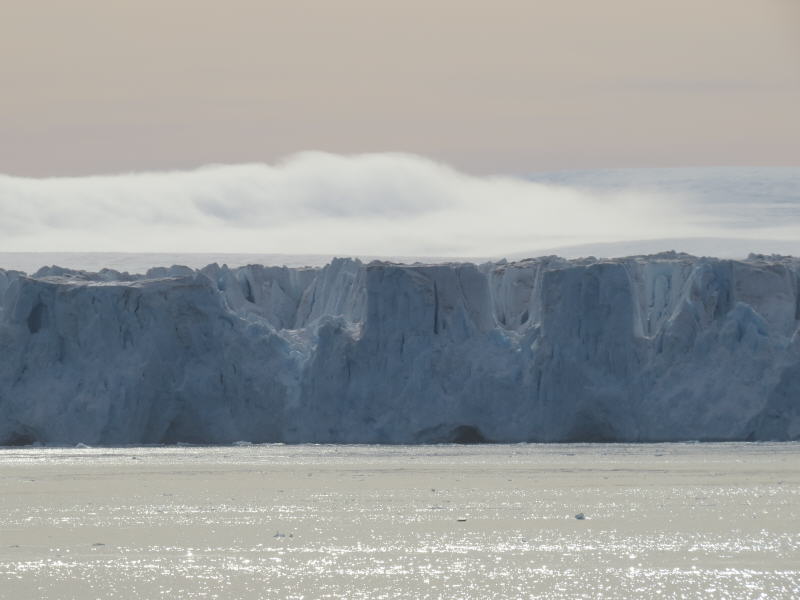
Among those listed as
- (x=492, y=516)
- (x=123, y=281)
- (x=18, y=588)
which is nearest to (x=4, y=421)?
(x=123, y=281)

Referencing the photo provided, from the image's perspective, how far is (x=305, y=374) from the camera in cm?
3244

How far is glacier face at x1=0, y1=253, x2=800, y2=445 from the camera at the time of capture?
1252 inches

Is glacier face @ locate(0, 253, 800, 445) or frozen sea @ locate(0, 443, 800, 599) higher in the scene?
glacier face @ locate(0, 253, 800, 445)

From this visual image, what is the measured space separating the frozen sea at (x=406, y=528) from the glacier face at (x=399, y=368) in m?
3.67

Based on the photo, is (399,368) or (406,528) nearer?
(406,528)

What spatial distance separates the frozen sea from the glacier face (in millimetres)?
3670

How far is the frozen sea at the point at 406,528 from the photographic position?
1364 centimetres

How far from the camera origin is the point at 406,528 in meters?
17.3

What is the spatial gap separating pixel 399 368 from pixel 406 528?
1515 centimetres

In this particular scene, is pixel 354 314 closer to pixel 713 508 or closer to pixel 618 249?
pixel 713 508

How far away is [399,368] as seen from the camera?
106 feet

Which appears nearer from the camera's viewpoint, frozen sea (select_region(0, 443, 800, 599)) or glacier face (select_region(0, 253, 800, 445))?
frozen sea (select_region(0, 443, 800, 599))

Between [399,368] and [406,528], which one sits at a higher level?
[399,368]

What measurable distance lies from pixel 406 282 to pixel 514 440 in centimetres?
390
